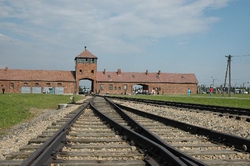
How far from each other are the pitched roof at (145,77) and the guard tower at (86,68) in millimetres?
1926

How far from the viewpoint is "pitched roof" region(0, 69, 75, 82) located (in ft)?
251

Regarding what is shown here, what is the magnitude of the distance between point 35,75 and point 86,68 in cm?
1214

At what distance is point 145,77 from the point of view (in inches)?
3356

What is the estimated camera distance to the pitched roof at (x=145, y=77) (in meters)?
82.6

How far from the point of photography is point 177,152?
4.45 meters

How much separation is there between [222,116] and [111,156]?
9.33 meters

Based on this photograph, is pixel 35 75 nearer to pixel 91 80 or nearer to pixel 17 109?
pixel 91 80

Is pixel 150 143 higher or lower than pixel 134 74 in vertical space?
lower

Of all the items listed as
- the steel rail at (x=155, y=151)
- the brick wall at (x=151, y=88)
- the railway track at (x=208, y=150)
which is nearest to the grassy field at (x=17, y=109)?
the steel rail at (x=155, y=151)

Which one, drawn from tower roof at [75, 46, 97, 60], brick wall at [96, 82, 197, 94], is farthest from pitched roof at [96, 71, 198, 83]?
tower roof at [75, 46, 97, 60]

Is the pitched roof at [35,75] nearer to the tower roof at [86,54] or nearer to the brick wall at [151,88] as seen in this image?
the tower roof at [86,54]

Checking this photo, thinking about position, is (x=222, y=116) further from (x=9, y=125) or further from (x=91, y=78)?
(x=91, y=78)

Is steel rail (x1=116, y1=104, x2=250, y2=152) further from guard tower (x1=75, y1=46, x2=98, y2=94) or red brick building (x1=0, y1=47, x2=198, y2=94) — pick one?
guard tower (x1=75, y1=46, x2=98, y2=94)

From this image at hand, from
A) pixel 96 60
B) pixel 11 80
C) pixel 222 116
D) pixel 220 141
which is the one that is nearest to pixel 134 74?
pixel 96 60
